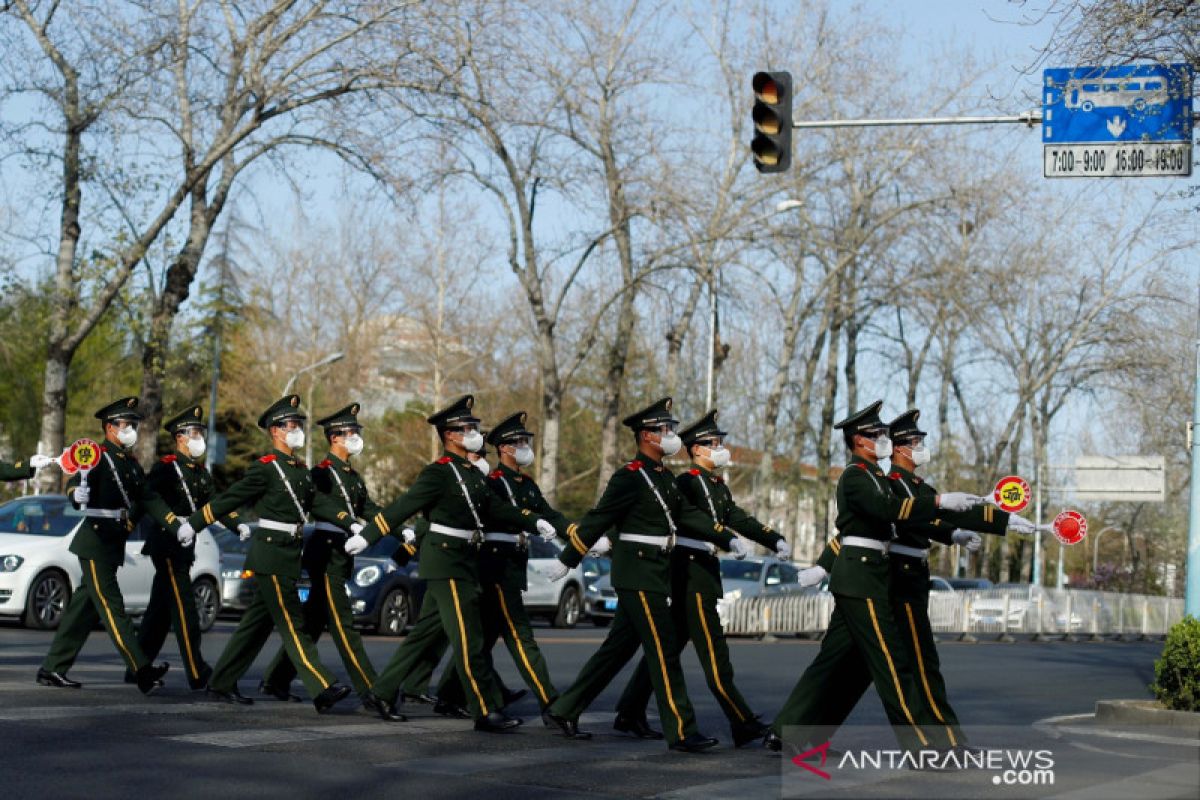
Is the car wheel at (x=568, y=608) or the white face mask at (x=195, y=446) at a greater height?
the white face mask at (x=195, y=446)

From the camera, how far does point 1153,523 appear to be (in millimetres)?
73812

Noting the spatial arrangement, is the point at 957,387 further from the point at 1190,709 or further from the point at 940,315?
the point at 1190,709

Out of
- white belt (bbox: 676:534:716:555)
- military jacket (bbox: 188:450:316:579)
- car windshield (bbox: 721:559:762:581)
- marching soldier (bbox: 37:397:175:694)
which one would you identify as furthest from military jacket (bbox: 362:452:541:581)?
car windshield (bbox: 721:559:762:581)

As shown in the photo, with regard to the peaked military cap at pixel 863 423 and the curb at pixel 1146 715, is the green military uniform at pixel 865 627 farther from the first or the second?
the curb at pixel 1146 715

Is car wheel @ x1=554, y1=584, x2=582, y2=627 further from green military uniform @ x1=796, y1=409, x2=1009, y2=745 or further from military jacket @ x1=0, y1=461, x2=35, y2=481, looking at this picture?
green military uniform @ x1=796, y1=409, x2=1009, y2=745

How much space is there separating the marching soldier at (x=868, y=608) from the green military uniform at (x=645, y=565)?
0.70 metres

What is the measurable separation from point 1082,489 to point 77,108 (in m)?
18.1

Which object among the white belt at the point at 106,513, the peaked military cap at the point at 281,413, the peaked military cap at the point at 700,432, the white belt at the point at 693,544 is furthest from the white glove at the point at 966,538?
the white belt at the point at 106,513

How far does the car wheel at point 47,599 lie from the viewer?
62.1 ft

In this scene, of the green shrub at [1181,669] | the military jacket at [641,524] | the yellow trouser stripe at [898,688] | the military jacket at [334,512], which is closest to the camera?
the yellow trouser stripe at [898,688]

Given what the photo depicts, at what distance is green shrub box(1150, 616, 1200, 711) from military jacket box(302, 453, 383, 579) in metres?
6.46

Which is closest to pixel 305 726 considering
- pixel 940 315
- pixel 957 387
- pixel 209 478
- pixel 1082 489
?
pixel 209 478

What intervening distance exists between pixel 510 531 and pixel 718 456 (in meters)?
1.57

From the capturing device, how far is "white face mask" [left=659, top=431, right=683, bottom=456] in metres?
10.9
